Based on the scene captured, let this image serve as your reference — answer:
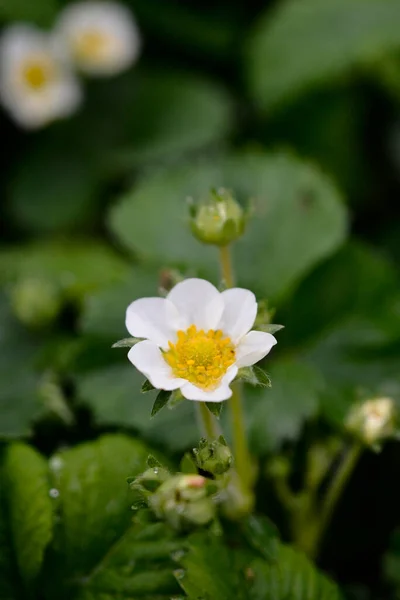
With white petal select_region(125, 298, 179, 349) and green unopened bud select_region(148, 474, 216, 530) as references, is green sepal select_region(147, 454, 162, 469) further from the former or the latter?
white petal select_region(125, 298, 179, 349)

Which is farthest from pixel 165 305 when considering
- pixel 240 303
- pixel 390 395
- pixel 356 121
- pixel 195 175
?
pixel 356 121

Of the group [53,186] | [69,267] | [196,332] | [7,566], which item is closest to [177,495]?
[196,332]

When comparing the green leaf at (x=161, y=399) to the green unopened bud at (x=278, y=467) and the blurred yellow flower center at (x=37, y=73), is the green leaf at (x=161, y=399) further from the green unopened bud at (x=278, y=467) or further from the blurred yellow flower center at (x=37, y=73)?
the blurred yellow flower center at (x=37, y=73)

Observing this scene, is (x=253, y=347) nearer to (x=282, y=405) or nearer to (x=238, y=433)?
(x=238, y=433)

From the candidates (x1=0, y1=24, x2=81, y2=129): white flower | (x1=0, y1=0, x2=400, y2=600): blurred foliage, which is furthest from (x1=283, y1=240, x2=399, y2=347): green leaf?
(x1=0, y1=24, x2=81, y2=129): white flower

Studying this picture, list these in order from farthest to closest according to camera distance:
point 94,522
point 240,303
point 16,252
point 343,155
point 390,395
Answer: point 343,155 < point 16,252 < point 390,395 < point 94,522 < point 240,303

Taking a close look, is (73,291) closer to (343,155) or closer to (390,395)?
(390,395)

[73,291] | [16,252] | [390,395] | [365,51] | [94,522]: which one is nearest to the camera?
[94,522]

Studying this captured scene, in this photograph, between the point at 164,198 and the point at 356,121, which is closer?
the point at 164,198
